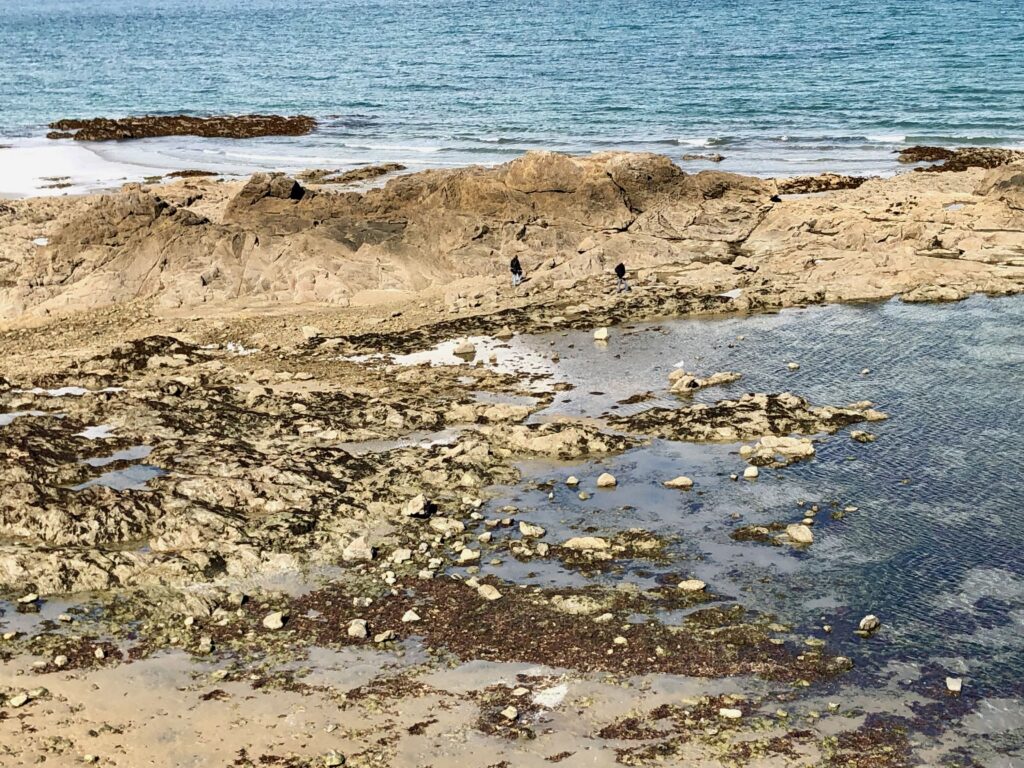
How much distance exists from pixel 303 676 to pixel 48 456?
780 centimetres

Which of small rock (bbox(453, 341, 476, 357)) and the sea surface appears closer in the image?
the sea surface

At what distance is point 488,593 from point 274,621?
276 cm

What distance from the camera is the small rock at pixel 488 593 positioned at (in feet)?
50.2

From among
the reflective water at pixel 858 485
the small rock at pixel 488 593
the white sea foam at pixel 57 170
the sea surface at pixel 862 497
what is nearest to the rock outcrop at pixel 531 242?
the reflective water at pixel 858 485

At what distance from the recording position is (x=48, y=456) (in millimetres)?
19156

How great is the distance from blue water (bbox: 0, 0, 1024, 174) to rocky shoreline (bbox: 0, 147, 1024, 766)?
587 inches

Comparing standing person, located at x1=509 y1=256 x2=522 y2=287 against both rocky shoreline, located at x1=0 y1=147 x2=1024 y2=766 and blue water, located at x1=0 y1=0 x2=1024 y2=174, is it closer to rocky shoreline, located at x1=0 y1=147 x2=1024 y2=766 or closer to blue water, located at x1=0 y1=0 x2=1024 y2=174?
rocky shoreline, located at x1=0 y1=147 x2=1024 y2=766

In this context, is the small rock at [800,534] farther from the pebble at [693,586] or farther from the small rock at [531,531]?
the small rock at [531,531]

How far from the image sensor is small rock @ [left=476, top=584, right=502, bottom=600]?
50.2 feet

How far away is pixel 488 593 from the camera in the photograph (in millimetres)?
15344

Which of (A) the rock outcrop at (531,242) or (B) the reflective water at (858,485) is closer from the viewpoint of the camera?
(B) the reflective water at (858,485)

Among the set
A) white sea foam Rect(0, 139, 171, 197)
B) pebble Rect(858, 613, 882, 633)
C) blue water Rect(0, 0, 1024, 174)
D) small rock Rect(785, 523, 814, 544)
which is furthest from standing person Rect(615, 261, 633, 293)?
white sea foam Rect(0, 139, 171, 197)

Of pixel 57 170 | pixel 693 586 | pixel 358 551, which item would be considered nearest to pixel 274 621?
pixel 358 551

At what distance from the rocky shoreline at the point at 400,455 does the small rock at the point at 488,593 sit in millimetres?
48
